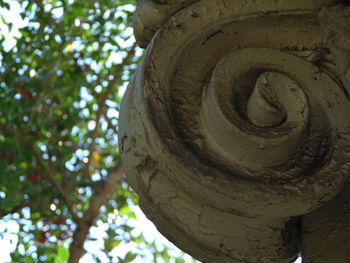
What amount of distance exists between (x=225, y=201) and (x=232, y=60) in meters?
0.35

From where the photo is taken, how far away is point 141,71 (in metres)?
1.42

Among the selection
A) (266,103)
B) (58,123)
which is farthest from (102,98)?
(266,103)

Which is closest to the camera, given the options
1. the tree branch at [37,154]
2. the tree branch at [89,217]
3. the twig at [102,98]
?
the tree branch at [89,217]

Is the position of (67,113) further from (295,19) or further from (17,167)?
(295,19)

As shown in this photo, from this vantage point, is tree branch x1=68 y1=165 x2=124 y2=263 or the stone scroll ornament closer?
the stone scroll ornament

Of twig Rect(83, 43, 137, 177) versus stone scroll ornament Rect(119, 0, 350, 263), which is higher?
twig Rect(83, 43, 137, 177)

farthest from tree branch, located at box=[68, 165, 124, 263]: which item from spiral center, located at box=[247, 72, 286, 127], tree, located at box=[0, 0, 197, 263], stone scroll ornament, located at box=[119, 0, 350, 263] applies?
spiral center, located at box=[247, 72, 286, 127]

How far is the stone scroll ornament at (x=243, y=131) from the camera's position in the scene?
130 cm

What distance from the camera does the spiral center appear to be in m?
1.34

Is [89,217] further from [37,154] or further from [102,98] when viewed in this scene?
[102,98]

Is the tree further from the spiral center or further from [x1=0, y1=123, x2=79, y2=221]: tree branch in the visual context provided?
the spiral center

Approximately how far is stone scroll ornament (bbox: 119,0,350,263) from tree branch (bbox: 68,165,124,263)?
2304 millimetres

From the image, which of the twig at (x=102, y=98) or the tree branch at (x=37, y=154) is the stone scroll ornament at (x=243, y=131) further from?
the twig at (x=102, y=98)

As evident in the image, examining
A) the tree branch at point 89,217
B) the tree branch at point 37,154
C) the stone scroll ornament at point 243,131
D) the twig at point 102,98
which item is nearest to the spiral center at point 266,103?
the stone scroll ornament at point 243,131
